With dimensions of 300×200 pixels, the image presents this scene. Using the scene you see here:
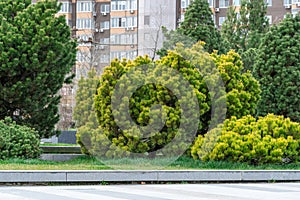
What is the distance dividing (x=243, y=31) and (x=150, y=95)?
2365cm

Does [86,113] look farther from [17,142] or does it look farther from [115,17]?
[115,17]

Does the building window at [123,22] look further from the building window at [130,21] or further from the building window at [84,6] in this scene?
the building window at [84,6]

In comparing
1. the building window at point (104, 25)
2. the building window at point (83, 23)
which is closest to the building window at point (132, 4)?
the building window at point (104, 25)

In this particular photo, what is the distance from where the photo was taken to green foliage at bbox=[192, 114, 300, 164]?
16.2m

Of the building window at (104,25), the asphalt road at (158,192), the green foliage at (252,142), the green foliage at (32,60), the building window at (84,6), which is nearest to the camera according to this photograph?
the asphalt road at (158,192)

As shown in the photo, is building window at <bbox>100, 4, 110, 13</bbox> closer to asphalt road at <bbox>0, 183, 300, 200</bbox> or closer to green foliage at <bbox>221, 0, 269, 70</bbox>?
green foliage at <bbox>221, 0, 269, 70</bbox>

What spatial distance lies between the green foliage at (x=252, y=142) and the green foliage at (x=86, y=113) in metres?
3.49

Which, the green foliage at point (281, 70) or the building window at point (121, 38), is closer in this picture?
the green foliage at point (281, 70)

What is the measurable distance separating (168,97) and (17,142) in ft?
14.6

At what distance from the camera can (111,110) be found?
1803 cm

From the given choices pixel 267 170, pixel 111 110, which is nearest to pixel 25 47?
pixel 111 110

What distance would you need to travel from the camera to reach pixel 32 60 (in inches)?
758

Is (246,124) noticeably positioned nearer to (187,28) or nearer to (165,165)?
(165,165)

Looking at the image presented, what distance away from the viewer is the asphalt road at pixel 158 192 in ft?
34.8
